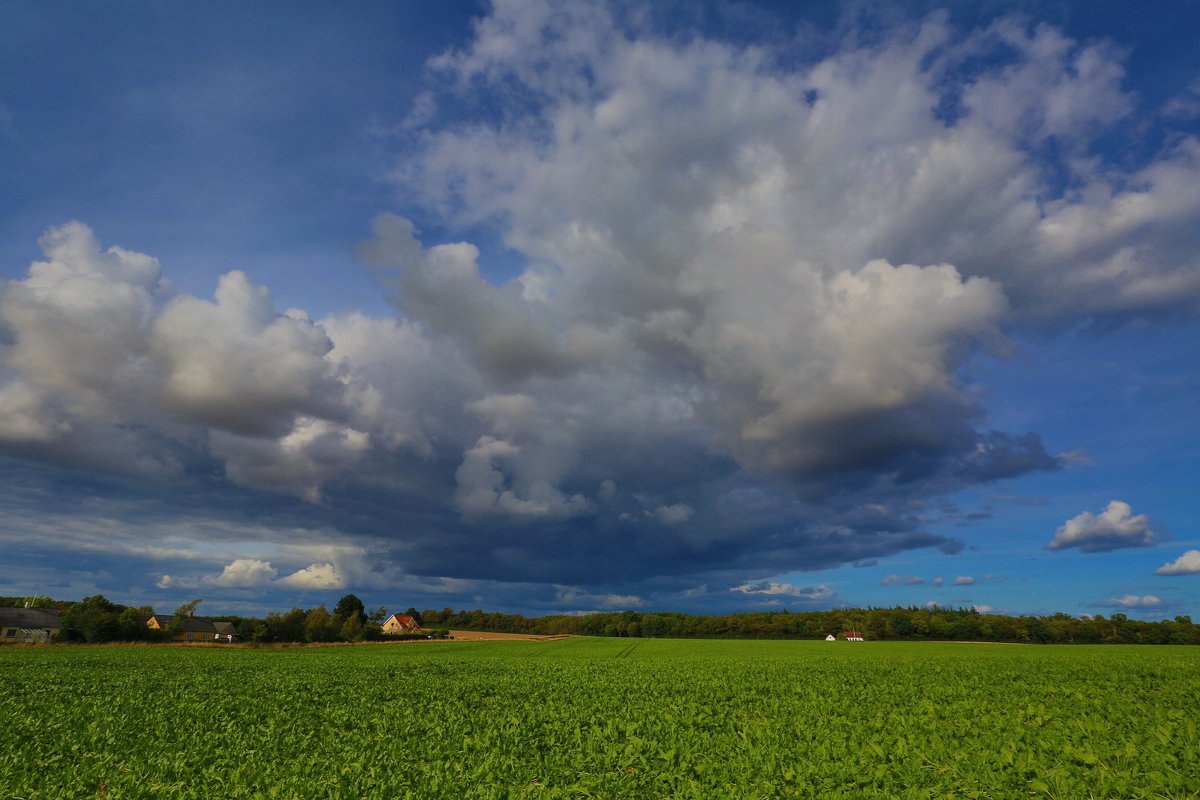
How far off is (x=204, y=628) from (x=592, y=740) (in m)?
160

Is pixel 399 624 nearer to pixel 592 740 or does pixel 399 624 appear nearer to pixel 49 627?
pixel 49 627

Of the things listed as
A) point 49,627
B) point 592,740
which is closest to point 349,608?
point 49,627

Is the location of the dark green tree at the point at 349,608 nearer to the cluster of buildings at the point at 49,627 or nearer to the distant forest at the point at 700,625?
the distant forest at the point at 700,625

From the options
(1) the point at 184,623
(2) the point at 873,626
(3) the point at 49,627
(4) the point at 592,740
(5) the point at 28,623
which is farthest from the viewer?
(2) the point at 873,626

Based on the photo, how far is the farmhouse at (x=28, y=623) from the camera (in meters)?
96.3

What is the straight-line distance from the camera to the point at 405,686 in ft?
91.6

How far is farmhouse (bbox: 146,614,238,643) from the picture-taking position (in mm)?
126688

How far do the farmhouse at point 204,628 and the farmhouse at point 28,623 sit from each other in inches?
723

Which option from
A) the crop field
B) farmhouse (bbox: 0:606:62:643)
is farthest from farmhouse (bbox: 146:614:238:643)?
the crop field

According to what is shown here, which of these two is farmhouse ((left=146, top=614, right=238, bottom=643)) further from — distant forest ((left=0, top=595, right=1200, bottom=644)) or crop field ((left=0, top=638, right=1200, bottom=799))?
crop field ((left=0, top=638, right=1200, bottom=799))

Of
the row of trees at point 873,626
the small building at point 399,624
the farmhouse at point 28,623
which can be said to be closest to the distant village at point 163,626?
the farmhouse at point 28,623

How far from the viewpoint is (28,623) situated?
4006 inches

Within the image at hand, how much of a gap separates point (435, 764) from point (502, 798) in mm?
2872

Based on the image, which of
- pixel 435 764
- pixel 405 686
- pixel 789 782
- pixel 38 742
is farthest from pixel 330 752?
pixel 405 686
